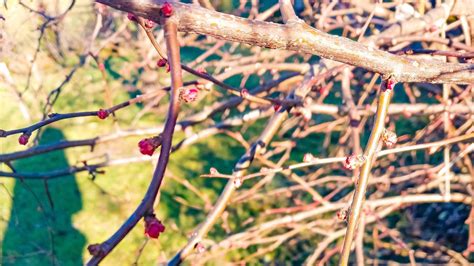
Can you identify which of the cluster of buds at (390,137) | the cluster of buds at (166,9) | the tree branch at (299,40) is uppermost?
the tree branch at (299,40)

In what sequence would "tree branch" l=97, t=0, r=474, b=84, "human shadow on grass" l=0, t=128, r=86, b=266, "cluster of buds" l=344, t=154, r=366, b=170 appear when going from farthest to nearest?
"human shadow on grass" l=0, t=128, r=86, b=266, "cluster of buds" l=344, t=154, r=366, b=170, "tree branch" l=97, t=0, r=474, b=84

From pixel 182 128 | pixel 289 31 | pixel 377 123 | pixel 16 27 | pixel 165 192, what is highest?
pixel 16 27

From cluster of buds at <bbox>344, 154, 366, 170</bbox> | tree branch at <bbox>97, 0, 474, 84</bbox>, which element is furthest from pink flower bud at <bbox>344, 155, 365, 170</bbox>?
tree branch at <bbox>97, 0, 474, 84</bbox>

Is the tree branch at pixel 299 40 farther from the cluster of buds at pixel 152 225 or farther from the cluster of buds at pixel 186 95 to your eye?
the cluster of buds at pixel 152 225

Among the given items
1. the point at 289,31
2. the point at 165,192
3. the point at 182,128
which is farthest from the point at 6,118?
the point at 289,31

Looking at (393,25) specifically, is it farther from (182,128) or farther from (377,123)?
(377,123)

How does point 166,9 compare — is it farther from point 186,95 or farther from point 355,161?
point 355,161

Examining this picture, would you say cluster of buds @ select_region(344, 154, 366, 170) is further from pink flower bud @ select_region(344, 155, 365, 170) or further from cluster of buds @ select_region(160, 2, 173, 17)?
cluster of buds @ select_region(160, 2, 173, 17)

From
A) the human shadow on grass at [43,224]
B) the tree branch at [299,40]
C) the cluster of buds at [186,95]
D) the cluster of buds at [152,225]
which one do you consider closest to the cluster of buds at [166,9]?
the tree branch at [299,40]
